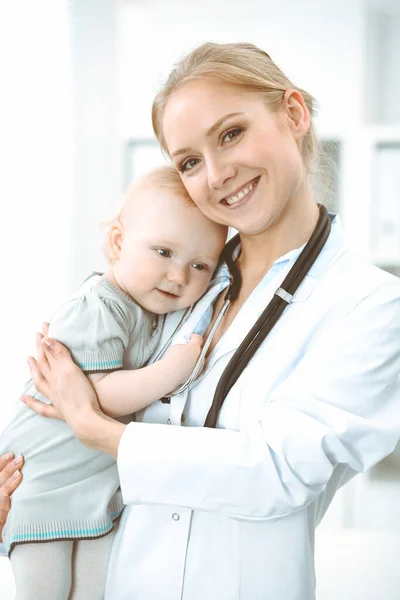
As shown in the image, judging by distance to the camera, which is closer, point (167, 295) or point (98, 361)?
point (98, 361)

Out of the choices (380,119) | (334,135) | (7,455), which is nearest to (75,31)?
(334,135)

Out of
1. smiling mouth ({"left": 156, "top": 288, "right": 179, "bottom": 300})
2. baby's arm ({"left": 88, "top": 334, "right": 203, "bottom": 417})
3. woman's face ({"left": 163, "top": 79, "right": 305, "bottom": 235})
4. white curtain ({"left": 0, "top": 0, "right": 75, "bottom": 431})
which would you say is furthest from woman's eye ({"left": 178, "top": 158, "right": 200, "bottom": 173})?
white curtain ({"left": 0, "top": 0, "right": 75, "bottom": 431})

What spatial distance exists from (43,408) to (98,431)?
173 mm

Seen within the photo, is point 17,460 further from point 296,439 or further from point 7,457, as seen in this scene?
point 296,439

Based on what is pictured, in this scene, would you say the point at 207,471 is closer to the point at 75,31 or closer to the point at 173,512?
the point at 173,512

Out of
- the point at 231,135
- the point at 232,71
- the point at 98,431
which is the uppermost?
the point at 232,71

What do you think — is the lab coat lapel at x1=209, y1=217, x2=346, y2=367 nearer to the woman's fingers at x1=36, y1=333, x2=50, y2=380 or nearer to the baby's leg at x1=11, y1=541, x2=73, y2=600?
the woman's fingers at x1=36, y1=333, x2=50, y2=380

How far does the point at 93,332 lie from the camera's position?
1.34 metres

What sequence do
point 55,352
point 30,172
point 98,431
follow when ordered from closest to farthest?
point 98,431 < point 55,352 < point 30,172

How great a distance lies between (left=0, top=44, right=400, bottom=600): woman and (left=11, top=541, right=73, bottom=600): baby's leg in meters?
0.10

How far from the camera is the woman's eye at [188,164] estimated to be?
141cm

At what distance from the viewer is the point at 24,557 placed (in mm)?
1328

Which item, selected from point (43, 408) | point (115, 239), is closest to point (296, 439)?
point (43, 408)

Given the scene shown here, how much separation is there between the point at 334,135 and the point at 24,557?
2877 millimetres
